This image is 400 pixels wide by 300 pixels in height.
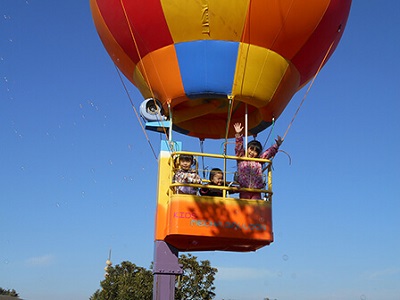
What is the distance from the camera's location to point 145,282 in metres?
34.1

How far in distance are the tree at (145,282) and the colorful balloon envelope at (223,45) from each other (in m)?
20.0

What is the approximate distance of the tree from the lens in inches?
1231

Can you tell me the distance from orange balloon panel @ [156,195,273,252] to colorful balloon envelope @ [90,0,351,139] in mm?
1387

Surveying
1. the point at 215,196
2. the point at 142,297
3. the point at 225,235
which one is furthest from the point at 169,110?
the point at 142,297

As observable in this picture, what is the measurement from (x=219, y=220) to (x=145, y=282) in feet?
84.6

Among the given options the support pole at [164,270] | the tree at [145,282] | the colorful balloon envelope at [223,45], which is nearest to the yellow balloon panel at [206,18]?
the colorful balloon envelope at [223,45]

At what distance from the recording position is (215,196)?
32.1ft

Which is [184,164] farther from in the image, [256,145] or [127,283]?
[127,283]

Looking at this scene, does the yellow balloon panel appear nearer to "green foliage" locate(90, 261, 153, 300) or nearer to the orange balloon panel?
the orange balloon panel

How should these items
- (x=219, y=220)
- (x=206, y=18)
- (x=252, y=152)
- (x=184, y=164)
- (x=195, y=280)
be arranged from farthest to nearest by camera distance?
(x=195, y=280) < (x=252, y=152) < (x=184, y=164) < (x=206, y=18) < (x=219, y=220)

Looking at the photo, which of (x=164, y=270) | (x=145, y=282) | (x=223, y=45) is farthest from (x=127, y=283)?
(x=223, y=45)

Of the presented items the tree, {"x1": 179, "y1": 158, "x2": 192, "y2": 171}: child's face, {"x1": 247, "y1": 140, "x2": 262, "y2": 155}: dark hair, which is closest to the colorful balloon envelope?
{"x1": 247, "y1": 140, "x2": 262, "y2": 155}: dark hair

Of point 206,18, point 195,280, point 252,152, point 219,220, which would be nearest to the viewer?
point 219,220

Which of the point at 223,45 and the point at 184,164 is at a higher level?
the point at 223,45
